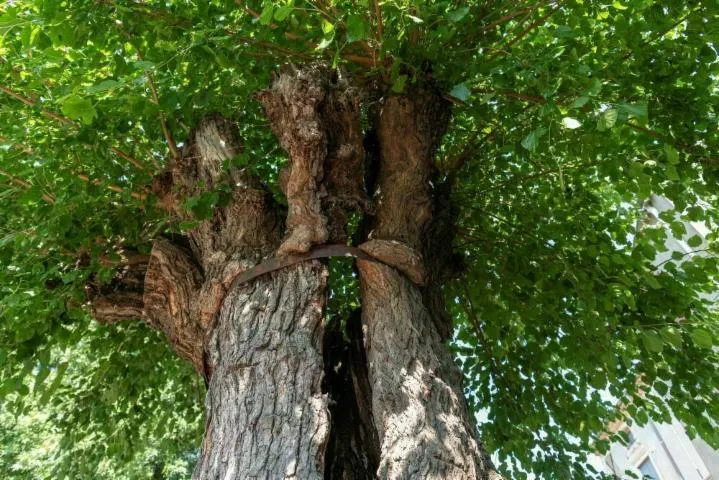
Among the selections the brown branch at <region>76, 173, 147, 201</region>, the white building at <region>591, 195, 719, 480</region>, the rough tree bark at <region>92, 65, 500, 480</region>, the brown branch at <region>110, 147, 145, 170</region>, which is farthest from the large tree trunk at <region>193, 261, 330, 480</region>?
the white building at <region>591, 195, 719, 480</region>

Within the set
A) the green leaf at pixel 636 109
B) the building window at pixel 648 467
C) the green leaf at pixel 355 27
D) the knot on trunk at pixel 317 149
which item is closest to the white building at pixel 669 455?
the building window at pixel 648 467

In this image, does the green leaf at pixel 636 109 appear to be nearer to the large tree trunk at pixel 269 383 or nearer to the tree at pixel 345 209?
the tree at pixel 345 209

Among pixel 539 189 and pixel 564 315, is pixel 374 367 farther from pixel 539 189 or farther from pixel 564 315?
pixel 539 189

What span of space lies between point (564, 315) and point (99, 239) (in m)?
3.61

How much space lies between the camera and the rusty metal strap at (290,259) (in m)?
2.75

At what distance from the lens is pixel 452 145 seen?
4895mm

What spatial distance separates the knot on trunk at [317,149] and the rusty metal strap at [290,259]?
41 mm

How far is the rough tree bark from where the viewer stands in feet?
7.02

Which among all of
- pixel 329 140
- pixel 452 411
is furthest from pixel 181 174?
pixel 452 411

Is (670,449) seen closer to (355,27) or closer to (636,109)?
(636,109)

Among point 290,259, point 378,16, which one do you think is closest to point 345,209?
point 290,259

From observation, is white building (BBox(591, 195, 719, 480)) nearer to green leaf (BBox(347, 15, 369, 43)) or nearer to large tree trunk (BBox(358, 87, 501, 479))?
large tree trunk (BBox(358, 87, 501, 479))

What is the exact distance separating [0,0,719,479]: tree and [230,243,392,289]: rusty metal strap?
0.8 inches

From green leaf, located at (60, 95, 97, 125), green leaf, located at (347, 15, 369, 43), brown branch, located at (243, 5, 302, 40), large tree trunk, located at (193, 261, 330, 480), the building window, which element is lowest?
large tree trunk, located at (193, 261, 330, 480)
